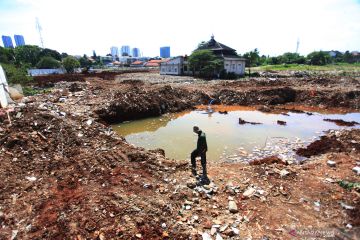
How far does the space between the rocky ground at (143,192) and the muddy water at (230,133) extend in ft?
4.62

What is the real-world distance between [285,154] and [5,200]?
867 centimetres

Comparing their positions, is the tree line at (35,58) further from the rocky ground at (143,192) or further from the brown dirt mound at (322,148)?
the brown dirt mound at (322,148)

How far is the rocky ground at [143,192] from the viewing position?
4.12 m

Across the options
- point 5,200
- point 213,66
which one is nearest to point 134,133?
point 5,200

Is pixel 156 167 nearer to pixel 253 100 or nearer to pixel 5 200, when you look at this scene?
pixel 5 200

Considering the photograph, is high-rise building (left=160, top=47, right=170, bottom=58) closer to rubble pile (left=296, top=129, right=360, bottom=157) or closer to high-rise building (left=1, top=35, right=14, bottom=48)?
high-rise building (left=1, top=35, right=14, bottom=48)

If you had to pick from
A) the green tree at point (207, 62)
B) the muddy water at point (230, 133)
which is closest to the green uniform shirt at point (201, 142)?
the muddy water at point (230, 133)

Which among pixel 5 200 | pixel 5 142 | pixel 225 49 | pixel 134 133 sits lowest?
pixel 134 133

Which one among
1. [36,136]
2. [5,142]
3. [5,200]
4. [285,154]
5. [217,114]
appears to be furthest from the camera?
[217,114]

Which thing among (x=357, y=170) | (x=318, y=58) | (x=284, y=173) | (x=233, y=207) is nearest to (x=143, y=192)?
(x=233, y=207)

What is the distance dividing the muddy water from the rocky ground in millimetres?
1409

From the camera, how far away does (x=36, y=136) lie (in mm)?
7309

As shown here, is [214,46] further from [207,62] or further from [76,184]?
[76,184]

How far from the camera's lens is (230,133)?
36.1 feet
